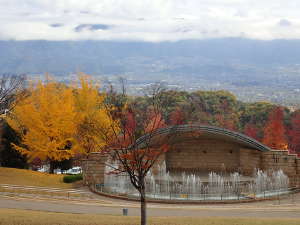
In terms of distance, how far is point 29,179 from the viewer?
3356cm

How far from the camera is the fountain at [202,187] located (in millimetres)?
30422

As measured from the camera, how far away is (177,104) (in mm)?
69938

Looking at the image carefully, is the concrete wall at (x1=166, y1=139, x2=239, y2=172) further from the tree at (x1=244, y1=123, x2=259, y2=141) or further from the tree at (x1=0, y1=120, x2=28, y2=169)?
the tree at (x1=244, y1=123, x2=259, y2=141)

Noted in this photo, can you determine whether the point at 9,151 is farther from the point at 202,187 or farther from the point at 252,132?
the point at 252,132

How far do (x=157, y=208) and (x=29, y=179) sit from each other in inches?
464

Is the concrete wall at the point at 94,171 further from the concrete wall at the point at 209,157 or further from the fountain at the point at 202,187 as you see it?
the concrete wall at the point at 209,157

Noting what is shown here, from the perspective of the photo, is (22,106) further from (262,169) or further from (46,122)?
(262,169)

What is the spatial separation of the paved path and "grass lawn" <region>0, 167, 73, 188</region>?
19.1 ft

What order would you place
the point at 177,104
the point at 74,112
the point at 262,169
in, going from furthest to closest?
the point at 177,104 → the point at 74,112 → the point at 262,169

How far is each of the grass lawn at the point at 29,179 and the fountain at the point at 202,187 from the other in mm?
3573

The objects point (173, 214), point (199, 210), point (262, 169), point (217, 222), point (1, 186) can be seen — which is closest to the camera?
point (217, 222)

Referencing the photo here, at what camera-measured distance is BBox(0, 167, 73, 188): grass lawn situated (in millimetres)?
32656

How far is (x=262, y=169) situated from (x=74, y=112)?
15104mm

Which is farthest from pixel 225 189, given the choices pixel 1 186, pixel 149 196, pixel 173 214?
pixel 1 186
